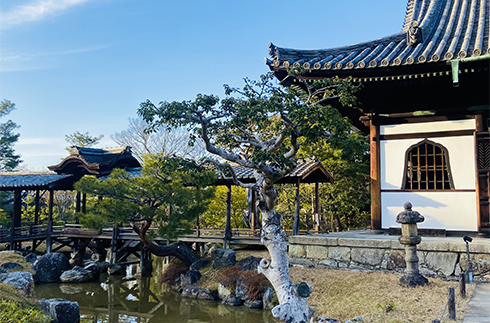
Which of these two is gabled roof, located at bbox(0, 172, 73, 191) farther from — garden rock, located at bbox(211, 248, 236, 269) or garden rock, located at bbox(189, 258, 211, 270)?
garden rock, located at bbox(211, 248, 236, 269)

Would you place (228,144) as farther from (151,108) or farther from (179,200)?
(179,200)

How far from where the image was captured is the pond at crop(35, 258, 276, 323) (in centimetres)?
933

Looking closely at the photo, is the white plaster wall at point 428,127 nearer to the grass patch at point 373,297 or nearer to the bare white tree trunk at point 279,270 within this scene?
the grass patch at point 373,297

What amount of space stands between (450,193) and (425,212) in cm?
62

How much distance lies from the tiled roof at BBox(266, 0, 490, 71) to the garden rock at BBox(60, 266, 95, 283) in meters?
10.7

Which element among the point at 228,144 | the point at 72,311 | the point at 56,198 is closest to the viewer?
the point at 228,144

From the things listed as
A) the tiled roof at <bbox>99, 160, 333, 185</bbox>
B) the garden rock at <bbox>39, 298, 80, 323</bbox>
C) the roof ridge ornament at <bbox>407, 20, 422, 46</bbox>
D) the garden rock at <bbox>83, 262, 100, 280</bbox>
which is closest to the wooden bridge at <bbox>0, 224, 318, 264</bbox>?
the garden rock at <bbox>83, 262, 100, 280</bbox>

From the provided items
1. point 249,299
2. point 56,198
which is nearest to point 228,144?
point 249,299

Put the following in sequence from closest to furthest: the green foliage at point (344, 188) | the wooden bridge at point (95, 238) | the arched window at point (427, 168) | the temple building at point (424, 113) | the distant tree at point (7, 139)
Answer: the temple building at point (424, 113), the arched window at point (427, 168), the wooden bridge at point (95, 238), the green foliage at point (344, 188), the distant tree at point (7, 139)

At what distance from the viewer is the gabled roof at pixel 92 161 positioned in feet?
60.2

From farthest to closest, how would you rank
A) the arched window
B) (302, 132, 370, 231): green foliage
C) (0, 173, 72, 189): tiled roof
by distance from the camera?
(0, 173, 72, 189): tiled roof < (302, 132, 370, 231): green foliage < the arched window

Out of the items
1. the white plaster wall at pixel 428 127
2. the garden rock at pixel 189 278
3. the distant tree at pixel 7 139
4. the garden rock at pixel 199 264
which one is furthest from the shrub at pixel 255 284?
the distant tree at pixel 7 139

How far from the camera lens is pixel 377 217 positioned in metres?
8.74

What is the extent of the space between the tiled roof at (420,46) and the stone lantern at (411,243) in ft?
9.54
